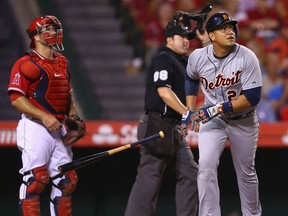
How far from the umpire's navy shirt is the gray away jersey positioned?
0.98 feet

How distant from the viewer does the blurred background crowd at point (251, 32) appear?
949 cm

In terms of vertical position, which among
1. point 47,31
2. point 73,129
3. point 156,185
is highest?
point 47,31

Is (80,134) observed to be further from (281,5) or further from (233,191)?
(281,5)

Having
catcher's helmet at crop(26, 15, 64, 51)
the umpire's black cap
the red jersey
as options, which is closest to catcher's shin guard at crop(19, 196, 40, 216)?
the red jersey

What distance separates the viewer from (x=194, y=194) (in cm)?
687

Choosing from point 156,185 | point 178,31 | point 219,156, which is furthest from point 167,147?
point 178,31

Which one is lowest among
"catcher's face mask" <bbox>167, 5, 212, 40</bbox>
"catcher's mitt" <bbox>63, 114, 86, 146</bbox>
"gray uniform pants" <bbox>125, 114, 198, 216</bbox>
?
"gray uniform pants" <bbox>125, 114, 198, 216</bbox>

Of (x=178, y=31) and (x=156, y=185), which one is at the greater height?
(x=178, y=31)

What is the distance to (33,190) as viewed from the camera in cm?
634

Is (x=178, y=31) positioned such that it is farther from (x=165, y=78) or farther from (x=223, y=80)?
(x=223, y=80)

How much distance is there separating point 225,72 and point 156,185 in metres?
1.15

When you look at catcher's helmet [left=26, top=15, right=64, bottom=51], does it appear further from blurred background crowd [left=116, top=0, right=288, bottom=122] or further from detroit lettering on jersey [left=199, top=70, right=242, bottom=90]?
blurred background crowd [left=116, top=0, right=288, bottom=122]

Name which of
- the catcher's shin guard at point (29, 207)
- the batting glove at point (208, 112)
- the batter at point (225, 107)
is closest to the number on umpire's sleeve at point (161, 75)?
the batter at point (225, 107)

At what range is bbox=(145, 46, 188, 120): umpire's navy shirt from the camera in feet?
22.1
